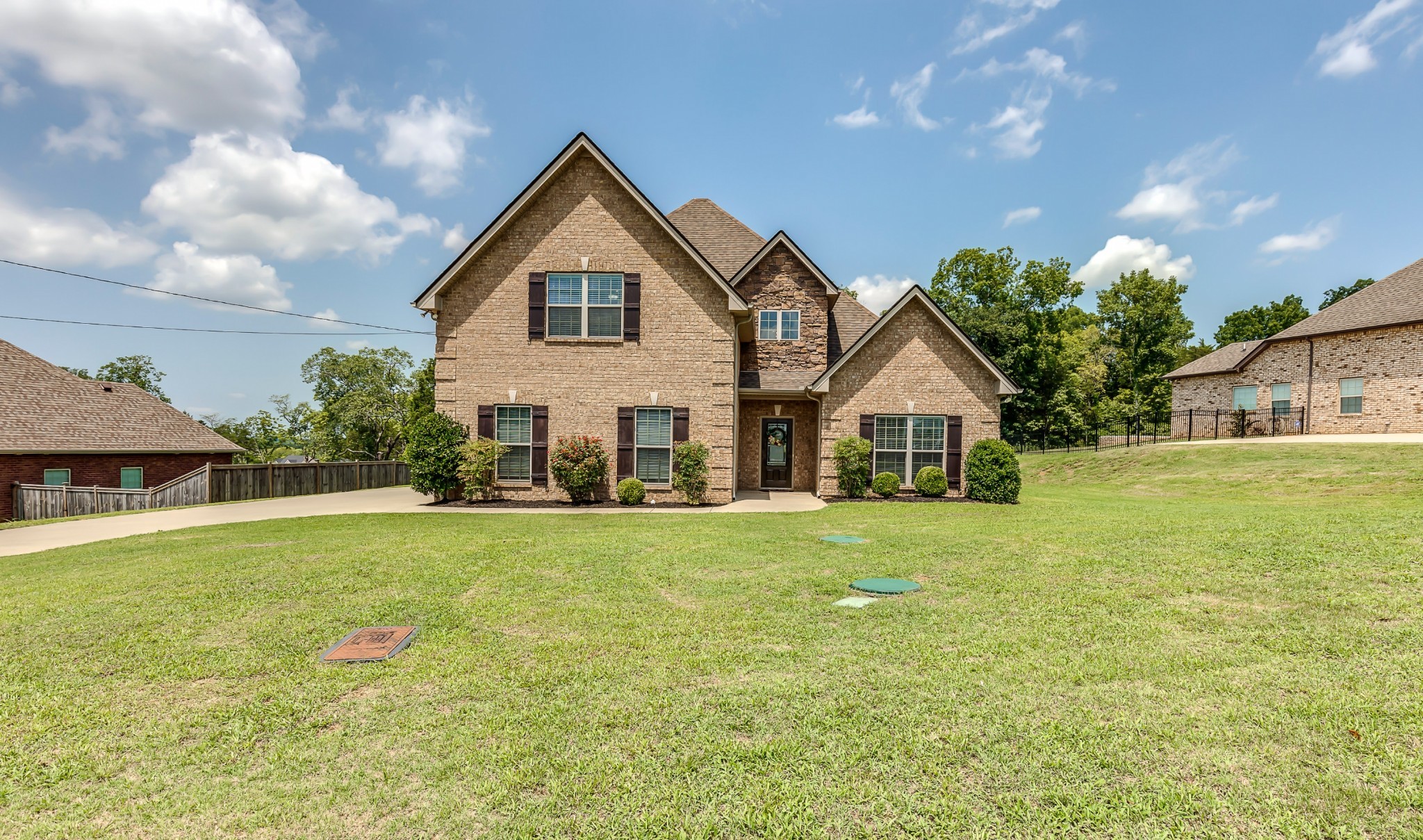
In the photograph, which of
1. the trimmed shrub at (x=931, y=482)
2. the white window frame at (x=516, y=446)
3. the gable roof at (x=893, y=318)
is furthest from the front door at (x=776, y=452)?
the white window frame at (x=516, y=446)

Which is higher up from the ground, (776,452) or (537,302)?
(537,302)

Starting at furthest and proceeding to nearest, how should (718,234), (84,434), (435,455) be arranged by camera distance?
(84,434) < (718,234) < (435,455)

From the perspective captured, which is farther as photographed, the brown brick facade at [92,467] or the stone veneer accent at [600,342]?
the brown brick facade at [92,467]

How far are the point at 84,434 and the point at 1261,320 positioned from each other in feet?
268

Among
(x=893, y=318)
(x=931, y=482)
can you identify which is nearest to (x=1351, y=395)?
(x=931, y=482)

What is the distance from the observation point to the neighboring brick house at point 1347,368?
22281 millimetres

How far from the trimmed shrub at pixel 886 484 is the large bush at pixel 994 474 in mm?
1919

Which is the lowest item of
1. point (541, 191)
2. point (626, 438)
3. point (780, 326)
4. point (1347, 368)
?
point (626, 438)

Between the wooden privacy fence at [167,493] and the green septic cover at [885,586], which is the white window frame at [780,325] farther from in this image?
the wooden privacy fence at [167,493]

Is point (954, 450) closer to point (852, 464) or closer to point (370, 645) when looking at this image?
point (852, 464)

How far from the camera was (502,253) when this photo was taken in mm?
15172

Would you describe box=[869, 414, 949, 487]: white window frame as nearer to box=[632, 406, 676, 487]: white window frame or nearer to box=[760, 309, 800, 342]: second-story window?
box=[760, 309, 800, 342]: second-story window

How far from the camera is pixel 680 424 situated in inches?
594

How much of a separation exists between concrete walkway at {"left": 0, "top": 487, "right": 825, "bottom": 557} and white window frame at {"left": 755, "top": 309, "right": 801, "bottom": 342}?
15.2 ft
